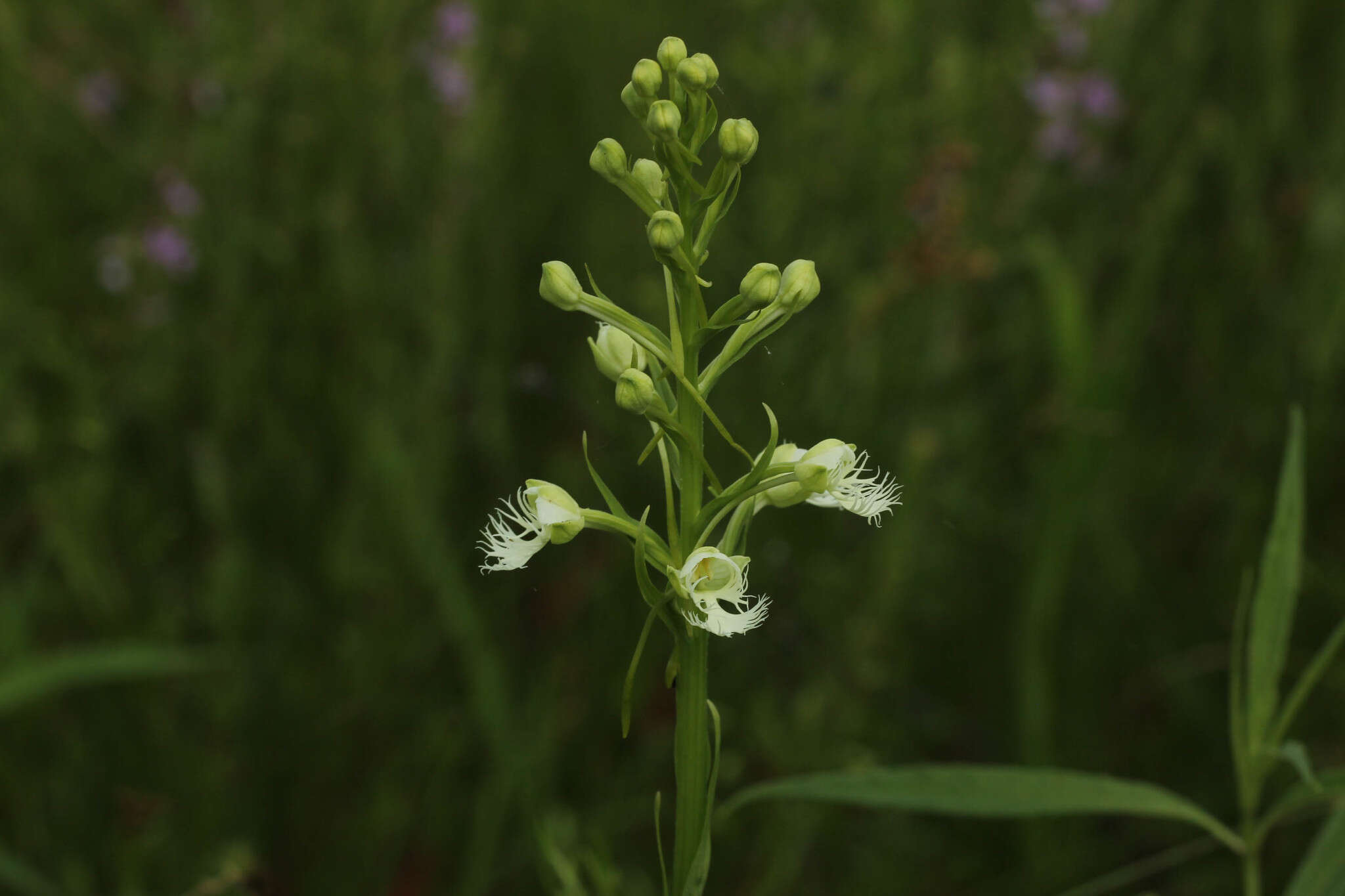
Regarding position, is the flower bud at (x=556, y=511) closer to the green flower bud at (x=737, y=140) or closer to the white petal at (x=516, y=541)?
the white petal at (x=516, y=541)

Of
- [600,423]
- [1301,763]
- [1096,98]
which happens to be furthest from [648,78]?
[1096,98]

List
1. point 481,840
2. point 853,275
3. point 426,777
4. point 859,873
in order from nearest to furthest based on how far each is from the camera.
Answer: point 481,840 → point 859,873 → point 426,777 → point 853,275

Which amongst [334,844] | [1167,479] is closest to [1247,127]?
[1167,479]

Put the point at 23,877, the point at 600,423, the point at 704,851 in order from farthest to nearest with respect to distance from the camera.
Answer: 1. the point at 600,423
2. the point at 23,877
3. the point at 704,851

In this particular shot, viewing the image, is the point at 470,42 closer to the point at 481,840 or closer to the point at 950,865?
the point at 481,840

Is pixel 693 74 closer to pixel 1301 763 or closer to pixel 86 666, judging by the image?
pixel 1301 763

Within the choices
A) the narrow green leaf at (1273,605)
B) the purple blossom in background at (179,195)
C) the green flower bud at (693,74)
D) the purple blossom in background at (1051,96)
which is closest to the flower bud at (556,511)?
the green flower bud at (693,74)

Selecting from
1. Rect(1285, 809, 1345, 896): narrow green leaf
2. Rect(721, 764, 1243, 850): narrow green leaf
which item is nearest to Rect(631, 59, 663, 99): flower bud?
Rect(721, 764, 1243, 850): narrow green leaf

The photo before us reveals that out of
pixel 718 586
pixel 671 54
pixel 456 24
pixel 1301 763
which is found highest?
pixel 456 24
